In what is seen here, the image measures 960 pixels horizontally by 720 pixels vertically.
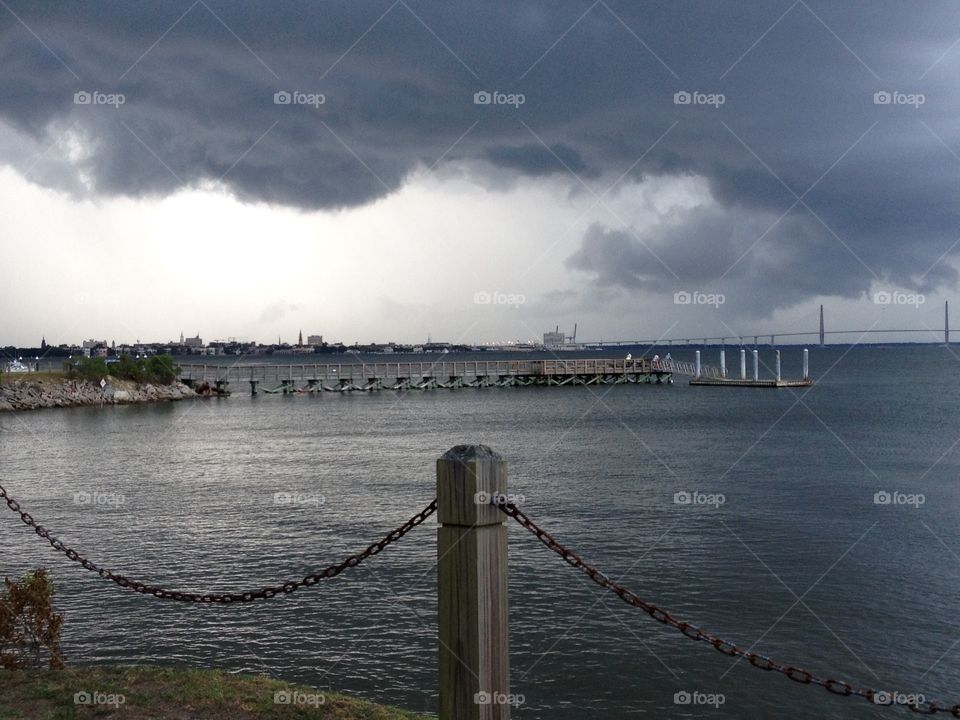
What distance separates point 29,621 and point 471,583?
8.47 m

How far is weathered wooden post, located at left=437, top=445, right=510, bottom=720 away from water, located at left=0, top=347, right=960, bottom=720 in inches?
266

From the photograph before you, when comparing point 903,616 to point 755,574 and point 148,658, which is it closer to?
point 755,574

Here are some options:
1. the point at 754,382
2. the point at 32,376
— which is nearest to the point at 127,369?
the point at 32,376

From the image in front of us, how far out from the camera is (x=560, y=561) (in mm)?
19234

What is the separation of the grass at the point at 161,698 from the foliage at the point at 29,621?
87 cm

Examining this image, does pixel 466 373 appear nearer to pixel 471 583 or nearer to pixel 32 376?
pixel 32 376

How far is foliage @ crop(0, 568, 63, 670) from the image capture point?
10.3 metres

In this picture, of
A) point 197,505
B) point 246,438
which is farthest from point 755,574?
point 246,438

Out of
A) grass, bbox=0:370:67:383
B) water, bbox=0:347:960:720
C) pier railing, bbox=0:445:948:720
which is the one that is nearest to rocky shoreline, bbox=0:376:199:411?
grass, bbox=0:370:67:383

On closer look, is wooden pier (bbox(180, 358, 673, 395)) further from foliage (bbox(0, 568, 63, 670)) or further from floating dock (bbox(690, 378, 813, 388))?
foliage (bbox(0, 568, 63, 670))

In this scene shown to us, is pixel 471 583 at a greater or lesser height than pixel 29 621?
greater

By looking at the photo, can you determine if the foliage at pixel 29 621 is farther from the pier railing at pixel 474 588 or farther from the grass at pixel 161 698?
the pier railing at pixel 474 588

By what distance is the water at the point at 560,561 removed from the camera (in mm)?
12859

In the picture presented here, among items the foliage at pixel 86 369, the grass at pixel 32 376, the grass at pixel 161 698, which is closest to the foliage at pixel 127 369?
the foliage at pixel 86 369
